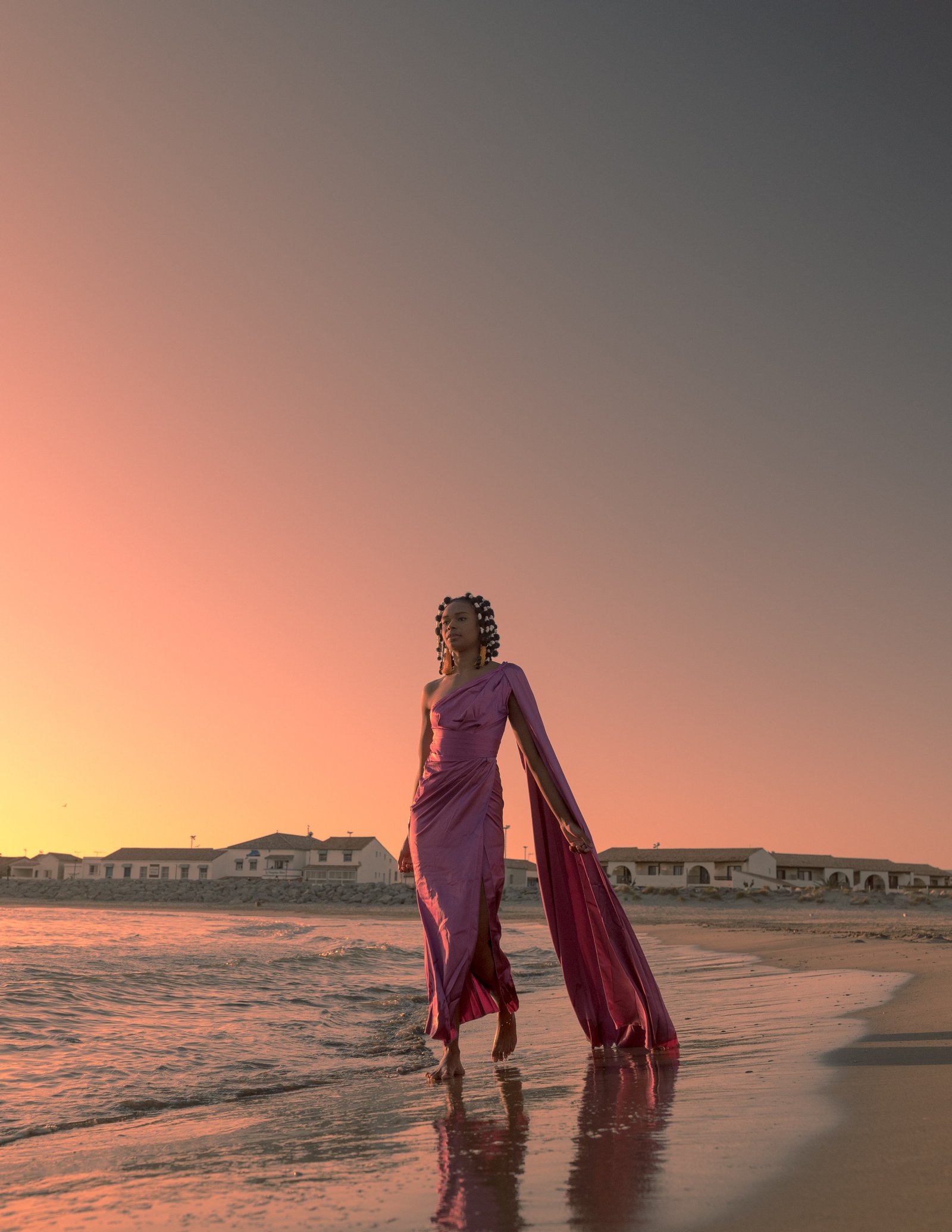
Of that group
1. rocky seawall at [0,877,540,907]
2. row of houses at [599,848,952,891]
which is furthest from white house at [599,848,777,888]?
rocky seawall at [0,877,540,907]

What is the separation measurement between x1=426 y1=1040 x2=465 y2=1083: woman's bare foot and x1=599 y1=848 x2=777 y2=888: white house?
70.7 metres

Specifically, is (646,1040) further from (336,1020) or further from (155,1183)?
(336,1020)

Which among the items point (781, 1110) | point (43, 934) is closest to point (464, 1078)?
point (781, 1110)

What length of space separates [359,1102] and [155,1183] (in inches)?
50.5

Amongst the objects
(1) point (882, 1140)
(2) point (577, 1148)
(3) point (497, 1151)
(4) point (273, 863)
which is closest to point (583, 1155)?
(2) point (577, 1148)

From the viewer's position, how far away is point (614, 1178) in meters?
2.22

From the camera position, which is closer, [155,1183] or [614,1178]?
[614,1178]

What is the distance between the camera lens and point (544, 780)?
4809mm

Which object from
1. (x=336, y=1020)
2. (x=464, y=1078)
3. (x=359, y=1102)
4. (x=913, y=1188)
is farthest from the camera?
(x=336, y=1020)

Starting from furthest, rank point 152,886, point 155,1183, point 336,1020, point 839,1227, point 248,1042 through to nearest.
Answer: point 152,886 < point 336,1020 < point 248,1042 < point 155,1183 < point 839,1227

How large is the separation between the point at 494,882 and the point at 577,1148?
2140 mm

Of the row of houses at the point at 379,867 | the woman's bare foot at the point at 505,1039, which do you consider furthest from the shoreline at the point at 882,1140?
the row of houses at the point at 379,867

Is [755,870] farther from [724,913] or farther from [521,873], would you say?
[724,913]

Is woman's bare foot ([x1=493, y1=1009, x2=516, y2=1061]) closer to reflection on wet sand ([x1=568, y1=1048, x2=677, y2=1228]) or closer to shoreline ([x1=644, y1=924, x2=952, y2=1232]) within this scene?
reflection on wet sand ([x1=568, y1=1048, x2=677, y2=1228])
